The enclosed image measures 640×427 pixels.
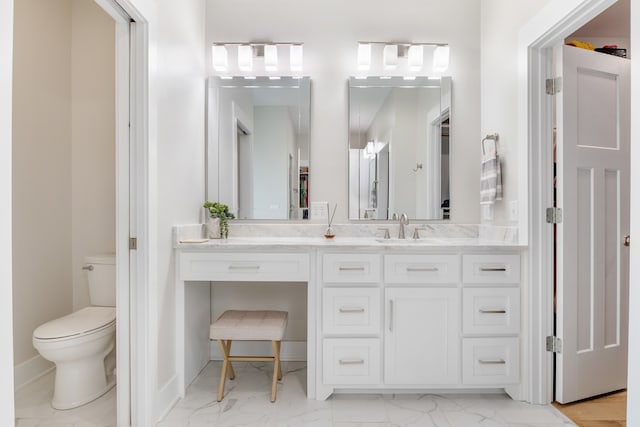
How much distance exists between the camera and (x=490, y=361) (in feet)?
6.72

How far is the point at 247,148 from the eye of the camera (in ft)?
8.67

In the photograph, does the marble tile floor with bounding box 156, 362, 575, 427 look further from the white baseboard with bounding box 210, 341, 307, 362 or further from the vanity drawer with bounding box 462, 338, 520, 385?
the white baseboard with bounding box 210, 341, 307, 362

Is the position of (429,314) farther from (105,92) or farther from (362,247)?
(105,92)

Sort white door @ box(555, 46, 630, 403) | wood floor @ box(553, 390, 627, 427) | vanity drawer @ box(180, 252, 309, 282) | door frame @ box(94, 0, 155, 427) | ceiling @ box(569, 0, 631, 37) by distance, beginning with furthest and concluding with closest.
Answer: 1. ceiling @ box(569, 0, 631, 37)
2. vanity drawer @ box(180, 252, 309, 282)
3. white door @ box(555, 46, 630, 403)
4. wood floor @ box(553, 390, 627, 427)
5. door frame @ box(94, 0, 155, 427)

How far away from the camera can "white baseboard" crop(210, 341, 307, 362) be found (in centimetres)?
263

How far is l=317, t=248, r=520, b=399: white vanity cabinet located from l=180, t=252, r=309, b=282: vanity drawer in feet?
0.84

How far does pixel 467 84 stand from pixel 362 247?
4.86 ft

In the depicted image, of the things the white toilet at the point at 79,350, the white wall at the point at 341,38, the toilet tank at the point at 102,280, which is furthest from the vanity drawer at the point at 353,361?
the toilet tank at the point at 102,280

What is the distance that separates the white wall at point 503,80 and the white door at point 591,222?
0.24 meters

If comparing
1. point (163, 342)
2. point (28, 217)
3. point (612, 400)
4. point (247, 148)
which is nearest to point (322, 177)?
point (247, 148)

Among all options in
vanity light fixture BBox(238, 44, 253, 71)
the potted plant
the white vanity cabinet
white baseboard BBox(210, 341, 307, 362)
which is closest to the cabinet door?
the white vanity cabinet

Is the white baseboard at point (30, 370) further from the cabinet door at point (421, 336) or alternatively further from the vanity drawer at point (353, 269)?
the cabinet door at point (421, 336)

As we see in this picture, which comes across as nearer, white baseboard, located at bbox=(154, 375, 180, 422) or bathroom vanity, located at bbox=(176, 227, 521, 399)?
white baseboard, located at bbox=(154, 375, 180, 422)

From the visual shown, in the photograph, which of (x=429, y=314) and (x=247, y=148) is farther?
(x=247, y=148)
